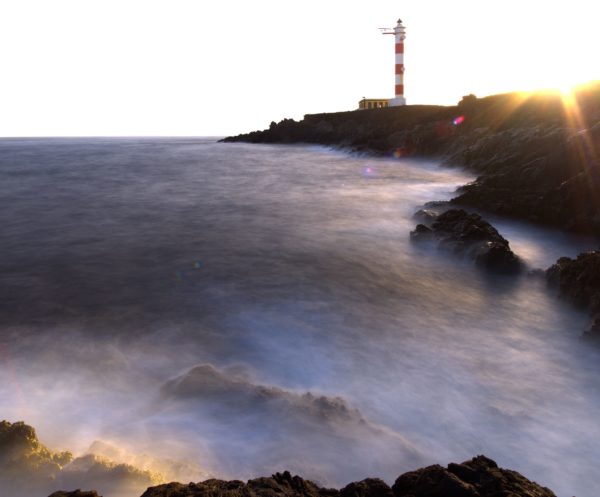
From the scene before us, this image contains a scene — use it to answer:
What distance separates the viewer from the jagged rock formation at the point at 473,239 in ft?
29.0

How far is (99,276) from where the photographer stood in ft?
28.3

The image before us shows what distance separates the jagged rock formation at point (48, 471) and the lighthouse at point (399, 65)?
153ft

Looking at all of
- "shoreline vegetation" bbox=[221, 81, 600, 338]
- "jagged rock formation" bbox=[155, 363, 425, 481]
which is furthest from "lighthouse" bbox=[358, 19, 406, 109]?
"jagged rock formation" bbox=[155, 363, 425, 481]

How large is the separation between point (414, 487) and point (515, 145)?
17286 millimetres

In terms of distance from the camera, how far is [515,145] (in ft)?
56.8

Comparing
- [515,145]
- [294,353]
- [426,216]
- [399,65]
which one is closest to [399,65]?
[399,65]

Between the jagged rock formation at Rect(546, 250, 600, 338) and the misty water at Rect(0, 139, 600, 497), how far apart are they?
0.28 metres

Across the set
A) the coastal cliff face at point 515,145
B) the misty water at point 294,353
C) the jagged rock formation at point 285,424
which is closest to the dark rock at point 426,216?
the misty water at point 294,353

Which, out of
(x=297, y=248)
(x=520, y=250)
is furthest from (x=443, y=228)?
(x=297, y=248)

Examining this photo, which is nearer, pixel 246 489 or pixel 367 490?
pixel 246 489

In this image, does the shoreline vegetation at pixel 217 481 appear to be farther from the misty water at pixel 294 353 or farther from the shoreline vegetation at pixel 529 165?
the shoreline vegetation at pixel 529 165

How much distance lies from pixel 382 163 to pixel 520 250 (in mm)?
20720

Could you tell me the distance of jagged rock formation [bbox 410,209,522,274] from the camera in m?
8.83

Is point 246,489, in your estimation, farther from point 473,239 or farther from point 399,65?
point 399,65
